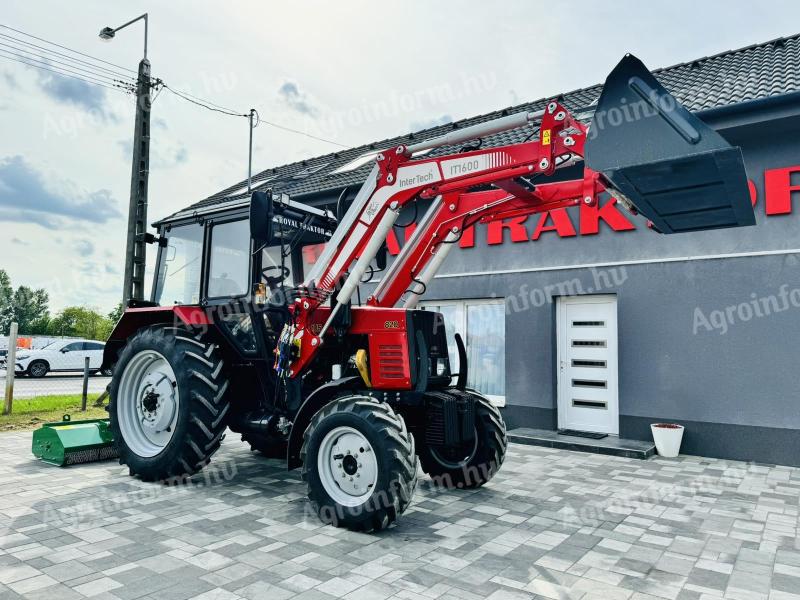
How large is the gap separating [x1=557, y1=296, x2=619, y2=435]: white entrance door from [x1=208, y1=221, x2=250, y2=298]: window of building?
500 centimetres

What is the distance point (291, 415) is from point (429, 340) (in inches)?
57.1

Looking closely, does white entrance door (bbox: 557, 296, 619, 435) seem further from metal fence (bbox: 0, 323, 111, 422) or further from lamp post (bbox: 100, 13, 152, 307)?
metal fence (bbox: 0, 323, 111, 422)

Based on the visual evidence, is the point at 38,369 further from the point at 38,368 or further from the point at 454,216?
the point at 454,216

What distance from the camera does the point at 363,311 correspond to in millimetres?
5020

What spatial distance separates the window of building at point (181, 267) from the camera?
231 inches

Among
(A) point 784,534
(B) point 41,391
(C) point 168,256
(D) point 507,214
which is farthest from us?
(B) point 41,391

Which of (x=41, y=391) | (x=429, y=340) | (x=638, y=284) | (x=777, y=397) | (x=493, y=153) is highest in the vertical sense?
(x=493, y=153)

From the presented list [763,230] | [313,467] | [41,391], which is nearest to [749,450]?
[763,230]

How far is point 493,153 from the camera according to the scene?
4.31m

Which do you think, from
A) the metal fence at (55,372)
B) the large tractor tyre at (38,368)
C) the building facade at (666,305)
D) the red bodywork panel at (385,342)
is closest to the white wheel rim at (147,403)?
the red bodywork panel at (385,342)

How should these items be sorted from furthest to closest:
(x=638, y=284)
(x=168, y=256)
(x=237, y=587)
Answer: (x=638, y=284) → (x=168, y=256) → (x=237, y=587)

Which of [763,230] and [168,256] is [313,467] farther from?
[763,230]

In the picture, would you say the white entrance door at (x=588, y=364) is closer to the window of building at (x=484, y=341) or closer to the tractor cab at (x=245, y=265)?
the window of building at (x=484, y=341)

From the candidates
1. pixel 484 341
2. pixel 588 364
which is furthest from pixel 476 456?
pixel 484 341
